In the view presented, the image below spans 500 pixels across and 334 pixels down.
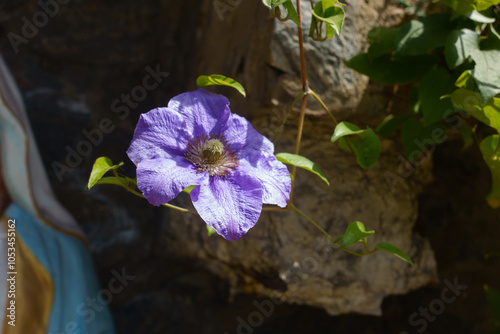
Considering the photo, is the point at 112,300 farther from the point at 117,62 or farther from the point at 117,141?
the point at 117,62

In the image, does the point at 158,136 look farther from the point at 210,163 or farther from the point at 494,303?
the point at 494,303

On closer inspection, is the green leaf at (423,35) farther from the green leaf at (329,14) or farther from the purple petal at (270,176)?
the purple petal at (270,176)

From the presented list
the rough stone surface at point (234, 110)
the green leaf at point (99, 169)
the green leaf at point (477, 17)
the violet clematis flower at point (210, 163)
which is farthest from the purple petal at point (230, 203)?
the green leaf at point (477, 17)

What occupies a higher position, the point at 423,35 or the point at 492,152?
the point at 423,35

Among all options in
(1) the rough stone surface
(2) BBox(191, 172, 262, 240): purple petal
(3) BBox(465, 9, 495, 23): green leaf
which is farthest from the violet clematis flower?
(3) BBox(465, 9, 495, 23): green leaf

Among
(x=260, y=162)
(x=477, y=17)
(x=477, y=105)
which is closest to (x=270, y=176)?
(x=260, y=162)

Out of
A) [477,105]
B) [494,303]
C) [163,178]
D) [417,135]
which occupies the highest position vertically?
[163,178]
